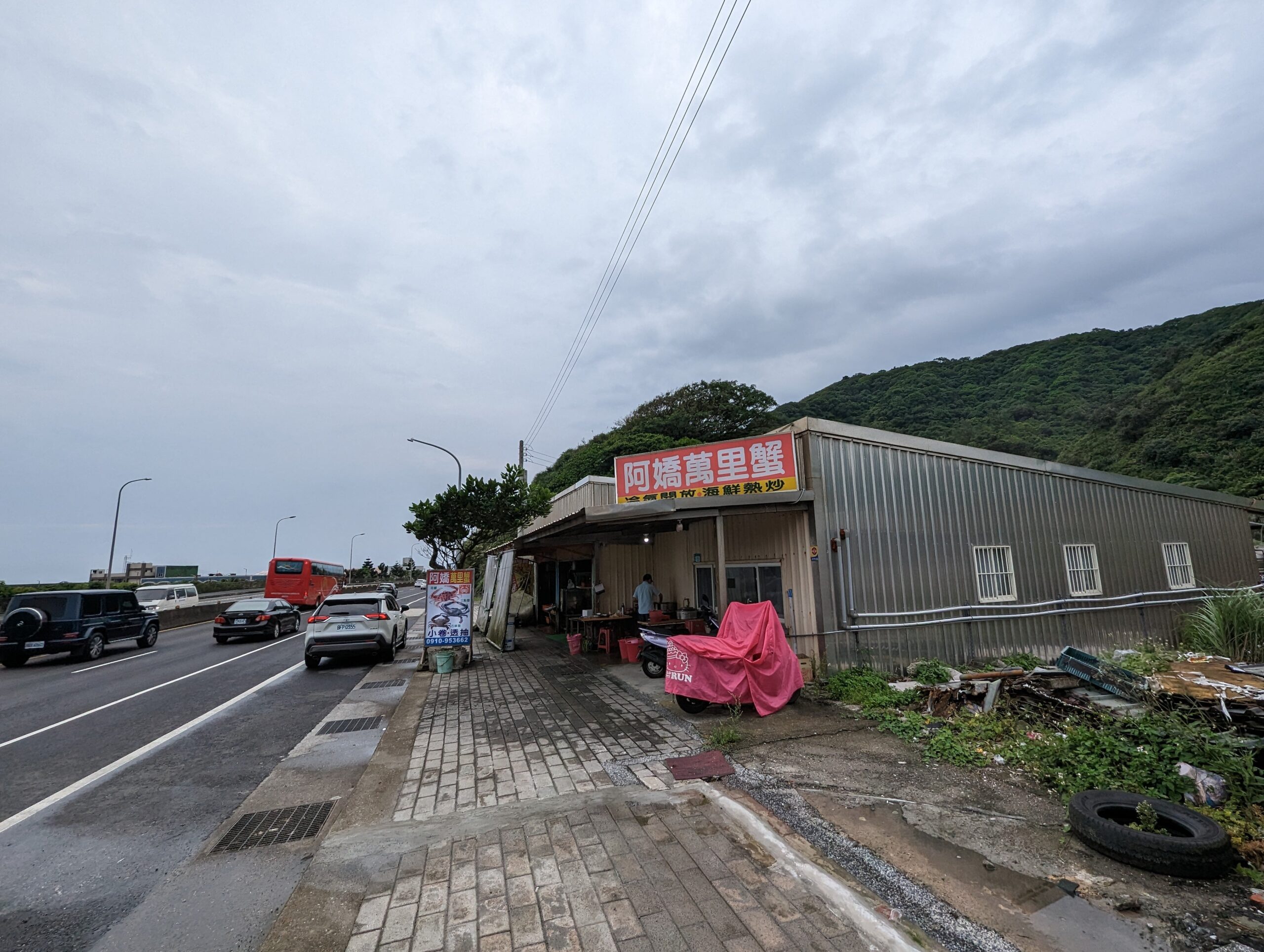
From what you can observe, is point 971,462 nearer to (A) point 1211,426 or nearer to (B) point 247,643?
(B) point 247,643

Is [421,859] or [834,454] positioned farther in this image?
[834,454]

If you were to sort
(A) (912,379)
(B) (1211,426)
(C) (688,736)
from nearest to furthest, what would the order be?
1. (C) (688,736)
2. (B) (1211,426)
3. (A) (912,379)

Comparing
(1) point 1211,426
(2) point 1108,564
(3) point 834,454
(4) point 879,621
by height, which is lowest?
(4) point 879,621

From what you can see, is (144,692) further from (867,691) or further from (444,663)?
(867,691)

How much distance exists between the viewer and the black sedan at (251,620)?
16.6 metres

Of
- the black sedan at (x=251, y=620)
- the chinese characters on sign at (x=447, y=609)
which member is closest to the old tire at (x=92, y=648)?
the black sedan at (x=251, y=620)

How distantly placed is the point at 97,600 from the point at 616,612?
1319 centimetres

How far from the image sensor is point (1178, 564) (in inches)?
516

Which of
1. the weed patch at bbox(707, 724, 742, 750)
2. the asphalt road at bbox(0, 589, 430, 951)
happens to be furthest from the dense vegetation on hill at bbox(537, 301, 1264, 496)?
the weed patch at bbox(707, 724, 742, 750)

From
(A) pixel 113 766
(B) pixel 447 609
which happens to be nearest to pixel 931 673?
(B) pixel 447 609

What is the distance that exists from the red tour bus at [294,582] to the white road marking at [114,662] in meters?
13.1

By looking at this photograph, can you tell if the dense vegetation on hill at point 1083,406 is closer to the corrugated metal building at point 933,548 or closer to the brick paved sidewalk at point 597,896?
the corrugated metal building at point 933,548

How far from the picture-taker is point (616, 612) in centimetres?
1515

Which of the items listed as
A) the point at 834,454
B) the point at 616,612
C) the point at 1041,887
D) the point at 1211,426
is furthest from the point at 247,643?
the point at 1211,426
